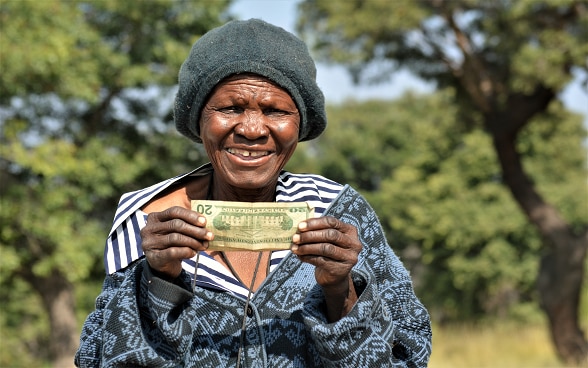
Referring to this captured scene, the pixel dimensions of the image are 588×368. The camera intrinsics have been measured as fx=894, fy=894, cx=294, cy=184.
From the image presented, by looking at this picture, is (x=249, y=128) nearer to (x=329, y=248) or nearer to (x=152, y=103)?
(x=329, y=248)

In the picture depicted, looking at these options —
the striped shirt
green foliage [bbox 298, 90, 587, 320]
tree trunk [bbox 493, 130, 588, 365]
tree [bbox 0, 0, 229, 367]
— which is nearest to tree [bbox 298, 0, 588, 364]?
tree trunk [bbox 493, 130, 588, 365]

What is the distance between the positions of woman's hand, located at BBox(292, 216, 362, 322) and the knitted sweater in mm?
94

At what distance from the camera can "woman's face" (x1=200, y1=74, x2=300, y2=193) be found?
7.50 feet

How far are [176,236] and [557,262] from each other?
13562 millimetres

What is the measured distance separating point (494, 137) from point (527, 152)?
46.3ft

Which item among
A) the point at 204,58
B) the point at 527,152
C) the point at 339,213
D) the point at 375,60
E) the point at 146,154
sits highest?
the point at 527,152

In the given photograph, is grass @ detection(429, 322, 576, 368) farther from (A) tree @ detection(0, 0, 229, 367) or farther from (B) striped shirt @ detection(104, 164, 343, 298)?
(B) striped shirt @ detection(104, 164, 343, 298)

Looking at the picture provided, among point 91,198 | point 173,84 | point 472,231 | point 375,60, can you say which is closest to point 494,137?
point 375,60

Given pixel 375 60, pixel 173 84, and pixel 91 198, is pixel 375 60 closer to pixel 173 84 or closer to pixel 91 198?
pixel 173 84

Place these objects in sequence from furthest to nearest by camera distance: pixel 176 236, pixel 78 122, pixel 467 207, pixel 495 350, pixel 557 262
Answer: pixel 467 207, pixel 495 350, pixel 557 262, pixel 78 122, pixel 176 236

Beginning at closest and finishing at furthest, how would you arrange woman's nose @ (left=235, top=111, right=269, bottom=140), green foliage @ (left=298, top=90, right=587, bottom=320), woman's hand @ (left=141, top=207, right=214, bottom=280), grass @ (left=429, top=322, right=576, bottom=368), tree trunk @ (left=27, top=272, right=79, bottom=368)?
1. woman's hand @ (left=141, top=207, right=214, bottom=280)
2. woman's nose @ (left=235, top=111, right=269, bottom=140)
3. tree trunk @ (left=27, top=272, right=79, bottom=368)
4. grass @ (left=429, top=322, right=576, bottom=368)
5. green foliage @ (left=298, top=90, right=587, bottom=320)

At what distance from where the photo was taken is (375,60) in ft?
51.2

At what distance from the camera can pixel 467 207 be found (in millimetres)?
26984

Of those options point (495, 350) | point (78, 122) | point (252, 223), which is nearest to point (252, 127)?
point (252, 223)
